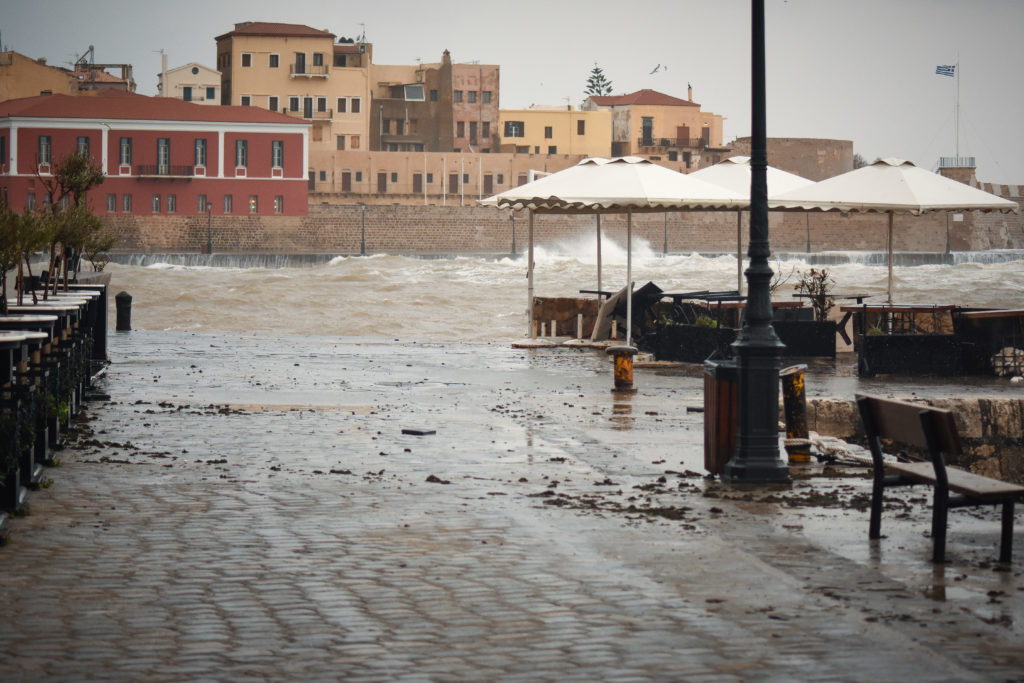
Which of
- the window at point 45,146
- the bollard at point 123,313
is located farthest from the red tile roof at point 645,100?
the bollard at point 123,313

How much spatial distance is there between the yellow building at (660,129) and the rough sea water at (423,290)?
1895 centimetres

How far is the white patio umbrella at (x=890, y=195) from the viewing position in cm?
1770

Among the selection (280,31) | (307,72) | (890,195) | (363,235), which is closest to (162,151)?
(363,235)

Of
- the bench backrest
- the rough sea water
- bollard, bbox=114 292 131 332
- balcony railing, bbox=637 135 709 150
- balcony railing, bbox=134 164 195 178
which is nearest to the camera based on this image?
the bench backrest

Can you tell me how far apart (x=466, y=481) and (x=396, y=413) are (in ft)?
13.1

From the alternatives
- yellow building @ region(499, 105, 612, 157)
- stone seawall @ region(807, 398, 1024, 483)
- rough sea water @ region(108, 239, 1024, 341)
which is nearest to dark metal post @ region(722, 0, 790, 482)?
stone seawall @ region(807, 398, 1024, 483)

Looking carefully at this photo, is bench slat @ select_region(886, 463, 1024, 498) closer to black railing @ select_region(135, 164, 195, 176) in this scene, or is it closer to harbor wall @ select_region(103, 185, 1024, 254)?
harbor wall @ select_region(103, 185, 1024, 254)

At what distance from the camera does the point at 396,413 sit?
12484 millimetres

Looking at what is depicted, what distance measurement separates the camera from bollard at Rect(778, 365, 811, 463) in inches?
373

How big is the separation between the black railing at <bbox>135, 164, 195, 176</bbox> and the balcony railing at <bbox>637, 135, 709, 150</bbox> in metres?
41.0

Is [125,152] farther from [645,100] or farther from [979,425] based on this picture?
[979,425]

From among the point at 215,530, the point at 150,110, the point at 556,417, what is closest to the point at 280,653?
the point at 215,530

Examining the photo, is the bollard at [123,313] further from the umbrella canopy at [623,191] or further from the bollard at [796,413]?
the bollard at [796,413]

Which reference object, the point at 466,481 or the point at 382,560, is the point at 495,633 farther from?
the point at 466,481
